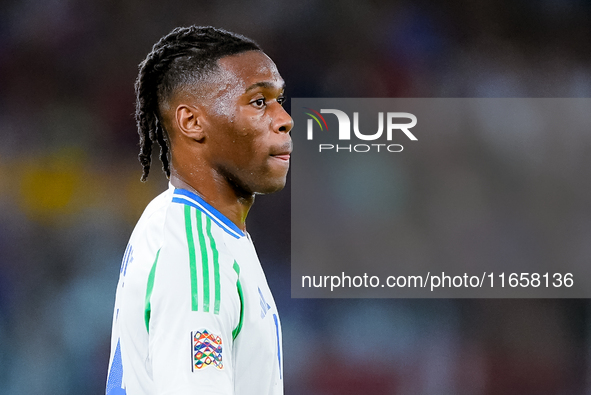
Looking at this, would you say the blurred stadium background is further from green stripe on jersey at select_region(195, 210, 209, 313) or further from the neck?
green stripe on jersey at select_region(195, 210, 209, 313)

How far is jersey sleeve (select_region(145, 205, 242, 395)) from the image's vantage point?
2.68ft

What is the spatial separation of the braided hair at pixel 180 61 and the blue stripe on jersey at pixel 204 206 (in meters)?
0.15

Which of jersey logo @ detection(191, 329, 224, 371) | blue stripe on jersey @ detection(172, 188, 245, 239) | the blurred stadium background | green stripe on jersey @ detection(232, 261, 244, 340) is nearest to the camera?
jersey logo @ detection(191, 329, 224, 371)

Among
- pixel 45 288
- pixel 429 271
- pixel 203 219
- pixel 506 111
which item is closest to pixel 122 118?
pixel 45 288

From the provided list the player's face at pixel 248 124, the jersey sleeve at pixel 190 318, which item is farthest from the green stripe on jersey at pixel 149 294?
the player's face at pixel 248 124

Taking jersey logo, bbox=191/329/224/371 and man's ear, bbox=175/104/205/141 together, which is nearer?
jersey logo, bbox=191/329/224/371

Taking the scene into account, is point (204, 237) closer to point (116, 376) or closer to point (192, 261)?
point (192, 261)

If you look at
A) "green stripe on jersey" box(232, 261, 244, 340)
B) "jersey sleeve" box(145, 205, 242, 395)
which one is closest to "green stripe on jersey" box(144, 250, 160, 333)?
"jersey sleeve" box(145, 205, 242, 395)

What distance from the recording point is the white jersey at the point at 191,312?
83 cm

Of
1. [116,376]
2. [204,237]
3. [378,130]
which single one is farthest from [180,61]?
[378,130]

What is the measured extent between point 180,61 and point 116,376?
56 cm

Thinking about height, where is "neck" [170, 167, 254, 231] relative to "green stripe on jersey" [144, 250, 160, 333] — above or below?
above

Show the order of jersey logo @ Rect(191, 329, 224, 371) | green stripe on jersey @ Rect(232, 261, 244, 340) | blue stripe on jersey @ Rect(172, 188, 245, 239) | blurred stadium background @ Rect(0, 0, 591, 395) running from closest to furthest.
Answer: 1. jersey logo @ Rect(191, 329, 224, 371)
2. green stripe on jersey @ Rect(232, 261, 244, 340)
3. blue stripe on jersey @ Rect(172, 188, 245, 239)
4. blurred stadium background @ Rect(0, 0, 591, 395)

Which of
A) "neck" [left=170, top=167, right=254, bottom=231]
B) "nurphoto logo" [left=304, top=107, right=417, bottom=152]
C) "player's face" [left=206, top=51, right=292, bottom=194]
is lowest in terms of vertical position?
"neck" [left=170, top=167, right=254, bottom=231]
